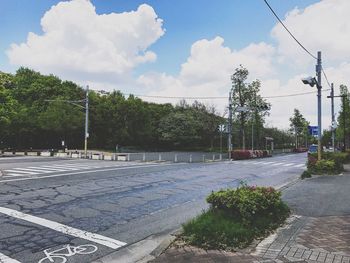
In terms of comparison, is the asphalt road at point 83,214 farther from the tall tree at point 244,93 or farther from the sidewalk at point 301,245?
the tall tree at point 244,93

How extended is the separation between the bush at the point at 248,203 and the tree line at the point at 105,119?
151 feet

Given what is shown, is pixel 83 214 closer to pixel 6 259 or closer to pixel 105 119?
pixel 6 259

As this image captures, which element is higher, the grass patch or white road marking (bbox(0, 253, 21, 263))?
the grass patch

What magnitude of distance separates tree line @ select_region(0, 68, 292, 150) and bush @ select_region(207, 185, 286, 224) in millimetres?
46076

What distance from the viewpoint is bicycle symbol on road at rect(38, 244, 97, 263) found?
6.02 m

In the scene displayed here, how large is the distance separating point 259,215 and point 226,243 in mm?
1679

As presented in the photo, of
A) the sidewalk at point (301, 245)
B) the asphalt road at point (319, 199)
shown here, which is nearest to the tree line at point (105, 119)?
the asphalt road at point (319, 199)

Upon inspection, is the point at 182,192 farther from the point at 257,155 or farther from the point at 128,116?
the point at 128,116

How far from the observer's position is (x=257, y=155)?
49.4m

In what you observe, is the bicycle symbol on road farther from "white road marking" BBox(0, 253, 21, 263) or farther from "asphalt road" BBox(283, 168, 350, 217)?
Answer: "asphalt road" BBox(283, 168, 350, 217)

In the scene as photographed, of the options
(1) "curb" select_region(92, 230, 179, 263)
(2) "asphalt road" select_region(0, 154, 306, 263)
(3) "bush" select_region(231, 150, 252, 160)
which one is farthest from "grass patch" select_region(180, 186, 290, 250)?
(3) "bush" select_region(231, 150, 252, 160)

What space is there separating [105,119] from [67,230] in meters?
55.0

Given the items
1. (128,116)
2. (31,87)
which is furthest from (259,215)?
(31,87)

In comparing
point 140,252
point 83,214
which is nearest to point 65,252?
point 140,252
